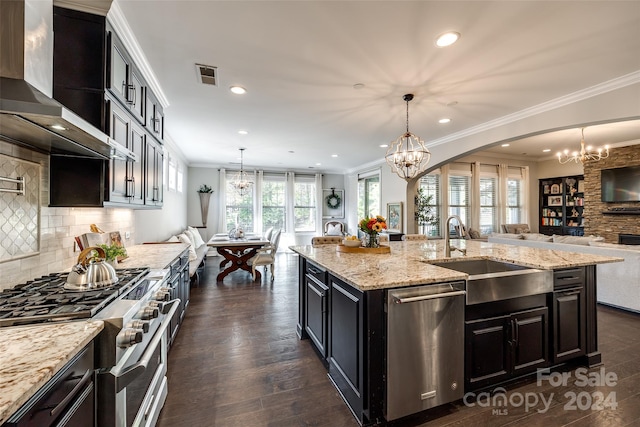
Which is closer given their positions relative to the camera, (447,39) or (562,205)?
(447,39)

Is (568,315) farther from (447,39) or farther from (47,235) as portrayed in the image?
(47,235)

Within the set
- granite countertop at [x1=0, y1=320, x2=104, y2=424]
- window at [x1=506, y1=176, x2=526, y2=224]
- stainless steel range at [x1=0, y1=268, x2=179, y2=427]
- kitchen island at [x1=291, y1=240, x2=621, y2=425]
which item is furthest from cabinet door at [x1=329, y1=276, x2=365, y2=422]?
window at [x1=506, y1=176, x2=526, y2=224]

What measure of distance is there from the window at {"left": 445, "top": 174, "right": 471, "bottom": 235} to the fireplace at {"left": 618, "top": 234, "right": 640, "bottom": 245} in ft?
9.96

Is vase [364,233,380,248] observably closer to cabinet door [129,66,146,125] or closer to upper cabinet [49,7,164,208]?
upper cabinet [49,7,164,208]

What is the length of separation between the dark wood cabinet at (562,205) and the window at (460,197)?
2.76 meters

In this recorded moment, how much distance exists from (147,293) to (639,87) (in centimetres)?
474

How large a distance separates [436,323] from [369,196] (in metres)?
6.92

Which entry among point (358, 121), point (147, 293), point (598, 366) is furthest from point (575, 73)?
point (147, 293)

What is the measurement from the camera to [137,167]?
2479 mm

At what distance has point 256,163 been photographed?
7871 mm

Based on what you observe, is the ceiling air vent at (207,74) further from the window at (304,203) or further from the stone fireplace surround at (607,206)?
the stone fireplace surround at (607,206)

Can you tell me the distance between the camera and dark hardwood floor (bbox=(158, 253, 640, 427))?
1.75 metres

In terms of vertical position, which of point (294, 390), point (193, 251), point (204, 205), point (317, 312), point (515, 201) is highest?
point (515, 201)

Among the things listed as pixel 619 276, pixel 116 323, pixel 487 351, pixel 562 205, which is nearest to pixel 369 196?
pixel 562 205
